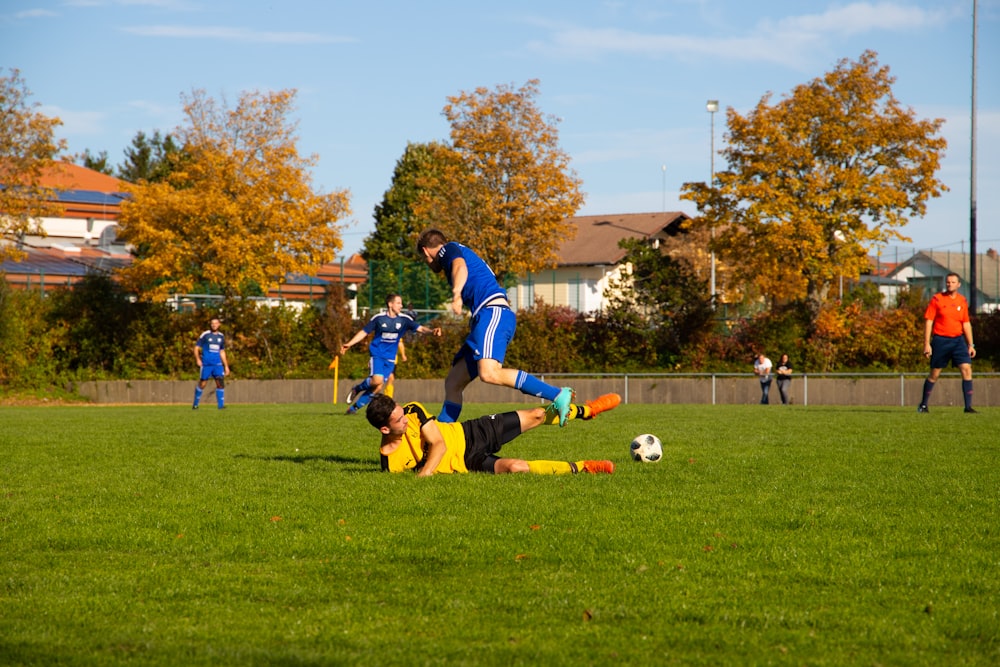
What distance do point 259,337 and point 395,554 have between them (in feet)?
97.6

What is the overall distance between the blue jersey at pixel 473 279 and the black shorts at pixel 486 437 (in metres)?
1.23

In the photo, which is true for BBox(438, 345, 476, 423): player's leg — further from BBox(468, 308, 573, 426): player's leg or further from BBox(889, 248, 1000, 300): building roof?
BBox(889, 248, 1000, 300): building roof

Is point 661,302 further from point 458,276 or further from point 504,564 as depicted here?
point 504,564

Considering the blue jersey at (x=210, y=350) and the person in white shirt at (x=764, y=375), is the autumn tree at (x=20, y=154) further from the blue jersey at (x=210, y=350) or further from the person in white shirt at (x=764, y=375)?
the person in white shirt at (x=764, y=375)

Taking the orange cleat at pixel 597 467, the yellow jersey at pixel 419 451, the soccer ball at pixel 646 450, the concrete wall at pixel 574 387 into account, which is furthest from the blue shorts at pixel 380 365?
the concrete wall at pixel 574 387

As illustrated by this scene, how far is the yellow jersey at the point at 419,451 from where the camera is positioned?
8.40 meters

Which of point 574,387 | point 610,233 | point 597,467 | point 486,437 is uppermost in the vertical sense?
point 610,233

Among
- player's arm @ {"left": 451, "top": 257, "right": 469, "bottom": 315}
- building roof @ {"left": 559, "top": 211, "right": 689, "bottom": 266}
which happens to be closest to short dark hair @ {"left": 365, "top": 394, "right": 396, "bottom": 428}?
player's arm @ {"left": 451, "top": 257, "right": 469, "bottom": 315}

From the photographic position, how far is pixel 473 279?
31.1 ft

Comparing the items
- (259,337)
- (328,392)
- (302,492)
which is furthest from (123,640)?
(259,337)

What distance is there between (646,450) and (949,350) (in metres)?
9.63

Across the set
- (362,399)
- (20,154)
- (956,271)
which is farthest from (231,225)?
(956,271)

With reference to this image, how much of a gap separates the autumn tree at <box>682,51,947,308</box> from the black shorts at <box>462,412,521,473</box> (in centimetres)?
2618

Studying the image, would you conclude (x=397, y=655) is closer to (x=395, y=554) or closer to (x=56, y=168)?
(x=395, y=554)
